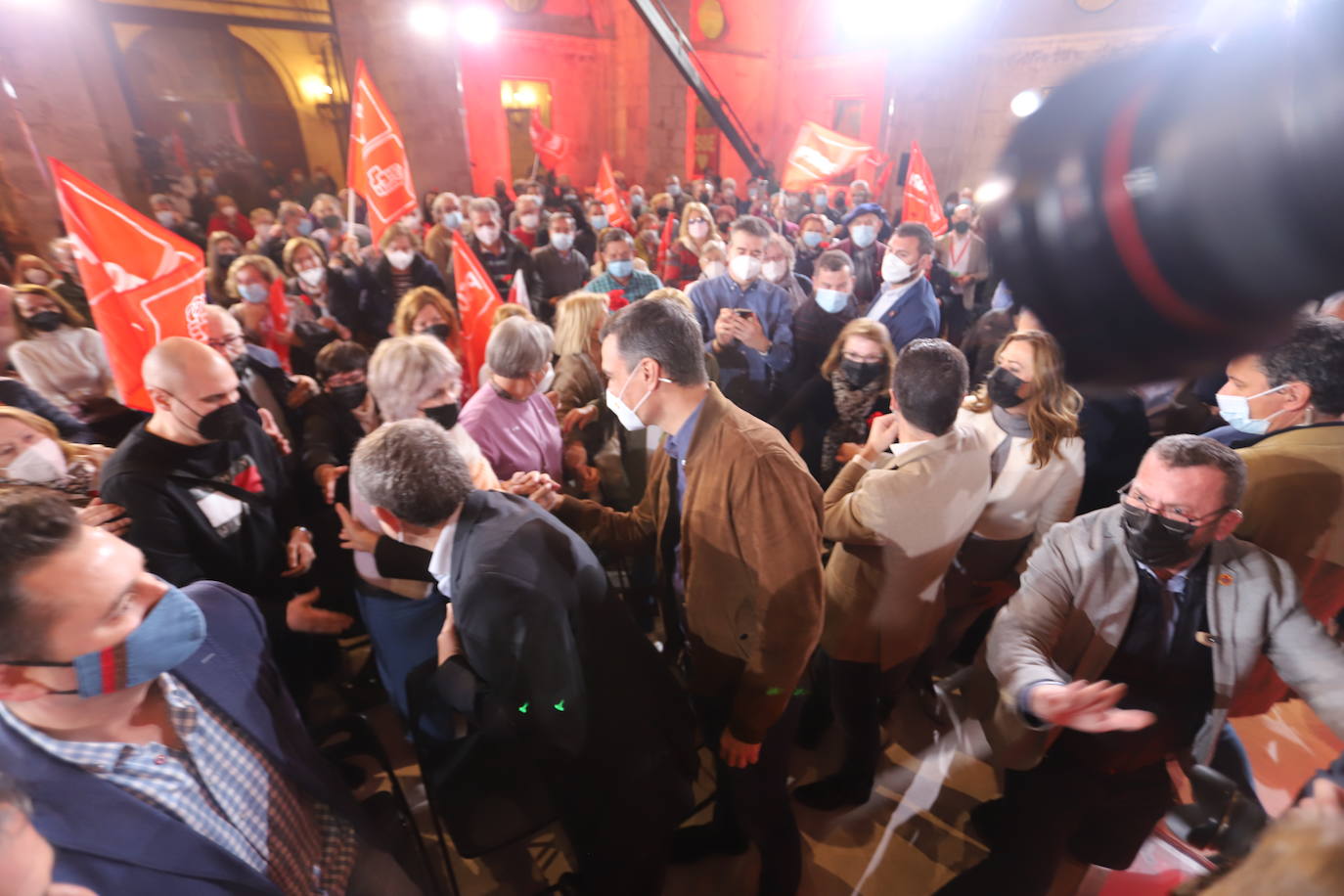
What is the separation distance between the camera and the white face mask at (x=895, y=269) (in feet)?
14.6

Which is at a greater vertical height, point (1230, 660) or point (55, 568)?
point (55, 568)

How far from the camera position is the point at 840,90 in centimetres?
1831

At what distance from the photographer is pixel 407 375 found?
2613mm

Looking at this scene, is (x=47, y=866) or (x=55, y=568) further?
(x=55, y=568)

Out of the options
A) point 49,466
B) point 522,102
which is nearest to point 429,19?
point 522,102

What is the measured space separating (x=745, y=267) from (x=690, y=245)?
292 cm

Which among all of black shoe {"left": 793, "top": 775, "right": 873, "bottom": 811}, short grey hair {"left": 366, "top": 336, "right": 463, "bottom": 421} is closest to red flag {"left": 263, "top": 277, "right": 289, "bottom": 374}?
short grey hair {"left": 366, "top": 336, "right": 463, "bottom": 421}

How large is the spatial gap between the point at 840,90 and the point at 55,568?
2105 centimetres

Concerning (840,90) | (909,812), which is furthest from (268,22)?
(909,812)

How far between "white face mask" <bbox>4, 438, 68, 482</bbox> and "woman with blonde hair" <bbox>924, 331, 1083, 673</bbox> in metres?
3.61

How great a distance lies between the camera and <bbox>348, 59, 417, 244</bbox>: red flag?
206 inches

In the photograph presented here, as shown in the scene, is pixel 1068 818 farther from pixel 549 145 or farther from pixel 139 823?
pixel 549 145

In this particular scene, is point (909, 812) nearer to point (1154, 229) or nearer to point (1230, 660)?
point (1230, 660)

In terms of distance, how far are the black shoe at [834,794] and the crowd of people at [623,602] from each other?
0.4 inches
